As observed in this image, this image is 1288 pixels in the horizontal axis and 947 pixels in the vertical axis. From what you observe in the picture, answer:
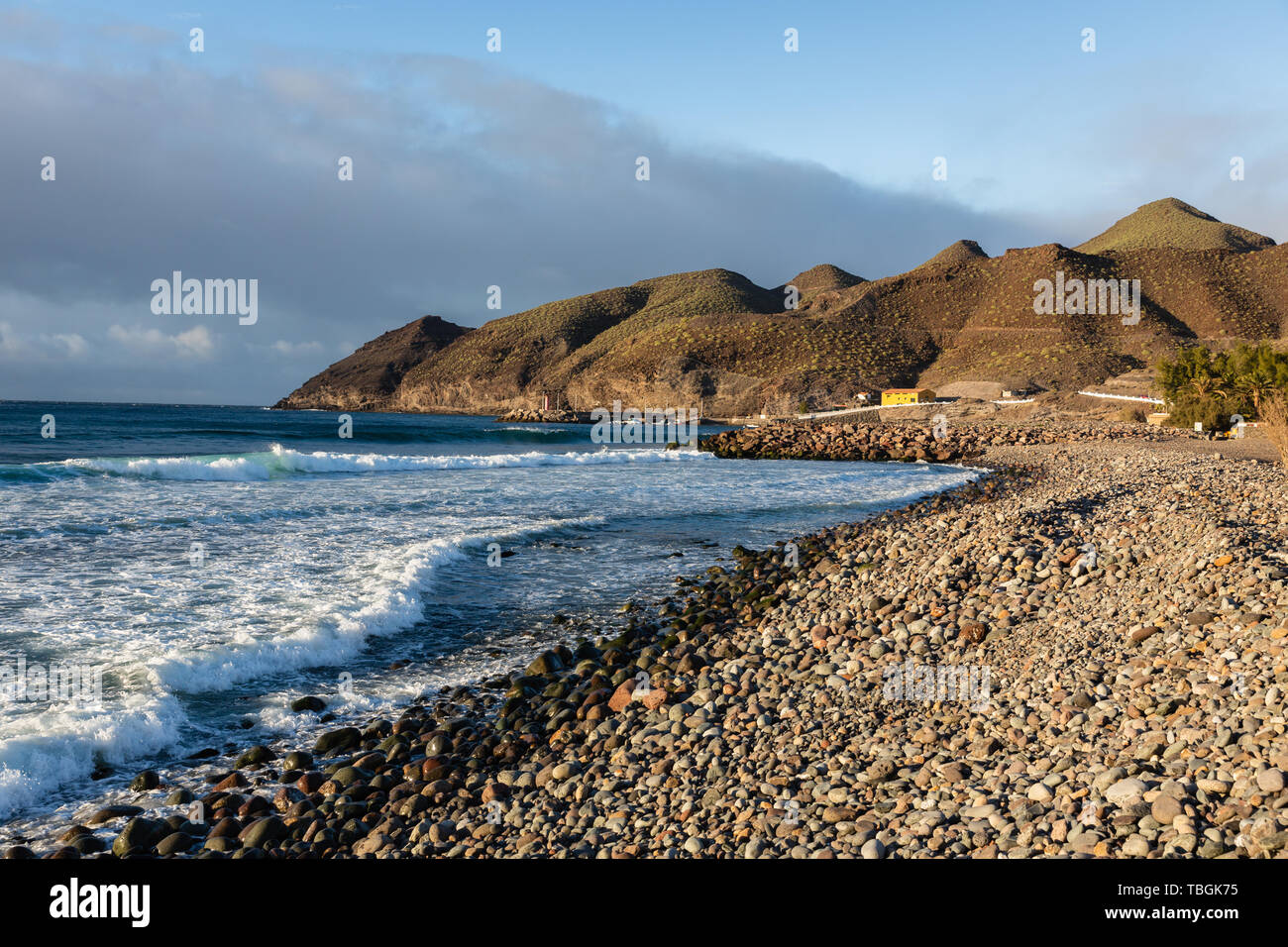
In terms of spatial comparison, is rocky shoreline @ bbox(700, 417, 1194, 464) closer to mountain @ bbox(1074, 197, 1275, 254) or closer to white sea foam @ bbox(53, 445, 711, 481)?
white sea foam @ bbox(53, 445, 711, 481)

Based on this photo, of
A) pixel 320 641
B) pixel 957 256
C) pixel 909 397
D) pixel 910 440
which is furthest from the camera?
pixel 957 256

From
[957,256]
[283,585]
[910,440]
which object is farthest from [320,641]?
[957,256]

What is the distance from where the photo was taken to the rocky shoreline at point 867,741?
12.8ft

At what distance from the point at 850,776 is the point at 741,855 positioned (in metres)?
1.07

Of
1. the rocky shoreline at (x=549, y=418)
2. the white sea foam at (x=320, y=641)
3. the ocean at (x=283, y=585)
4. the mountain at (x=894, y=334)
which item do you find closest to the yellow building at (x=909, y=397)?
the mountain at (x=894, y=334)

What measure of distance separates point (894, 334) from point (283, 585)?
109 m

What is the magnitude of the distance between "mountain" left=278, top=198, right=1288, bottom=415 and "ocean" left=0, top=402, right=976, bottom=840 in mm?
72850

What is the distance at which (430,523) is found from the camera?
16.9 meters

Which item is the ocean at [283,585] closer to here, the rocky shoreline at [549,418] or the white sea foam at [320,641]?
the white sea foam at [320,641]

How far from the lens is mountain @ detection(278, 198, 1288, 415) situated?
302 feet

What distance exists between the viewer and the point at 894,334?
Result: 4286 inches

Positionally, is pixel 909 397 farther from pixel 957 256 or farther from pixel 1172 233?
pixel 1172 233

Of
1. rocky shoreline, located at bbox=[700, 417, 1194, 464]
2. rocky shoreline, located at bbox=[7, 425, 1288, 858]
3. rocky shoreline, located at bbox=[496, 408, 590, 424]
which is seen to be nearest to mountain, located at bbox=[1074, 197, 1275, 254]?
rocky shoreline, located at bbox=[496, 408, 590, 424]

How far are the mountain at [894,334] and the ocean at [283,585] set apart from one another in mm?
72850
